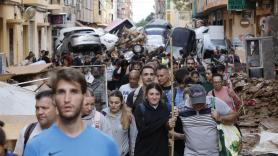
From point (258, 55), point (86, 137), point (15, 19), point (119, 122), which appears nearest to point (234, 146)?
point (119, 122)

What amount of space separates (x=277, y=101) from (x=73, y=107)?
12.6 m

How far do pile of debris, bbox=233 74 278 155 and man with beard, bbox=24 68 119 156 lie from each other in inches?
260

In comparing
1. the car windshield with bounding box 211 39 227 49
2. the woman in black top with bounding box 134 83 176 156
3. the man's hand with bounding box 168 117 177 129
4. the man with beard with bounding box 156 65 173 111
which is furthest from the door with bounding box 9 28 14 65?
the man's hand with bounding box 168 117 177 129

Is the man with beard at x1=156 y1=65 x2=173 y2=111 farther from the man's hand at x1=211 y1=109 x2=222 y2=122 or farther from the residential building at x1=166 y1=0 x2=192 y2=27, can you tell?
the residential building at x1=166 y1=0 x2=192 y2=27

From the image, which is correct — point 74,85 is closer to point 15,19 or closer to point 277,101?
point 277,101

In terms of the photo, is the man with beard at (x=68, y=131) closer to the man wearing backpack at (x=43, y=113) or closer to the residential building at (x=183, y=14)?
the man wearing backpack at (x=43, y=113)

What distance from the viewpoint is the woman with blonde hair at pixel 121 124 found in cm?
795

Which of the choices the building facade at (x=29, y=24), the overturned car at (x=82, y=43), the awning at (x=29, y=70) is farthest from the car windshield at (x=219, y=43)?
the awning at (x=29, y=70)

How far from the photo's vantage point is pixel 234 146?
7230mm

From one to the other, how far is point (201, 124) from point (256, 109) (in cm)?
848

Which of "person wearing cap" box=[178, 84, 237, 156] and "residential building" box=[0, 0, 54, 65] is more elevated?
"residential building" box=[0, 0, 54, 65]

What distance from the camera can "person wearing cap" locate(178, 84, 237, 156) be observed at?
7258mm

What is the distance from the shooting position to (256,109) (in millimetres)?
15531

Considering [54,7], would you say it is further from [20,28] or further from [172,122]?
[172,122]
